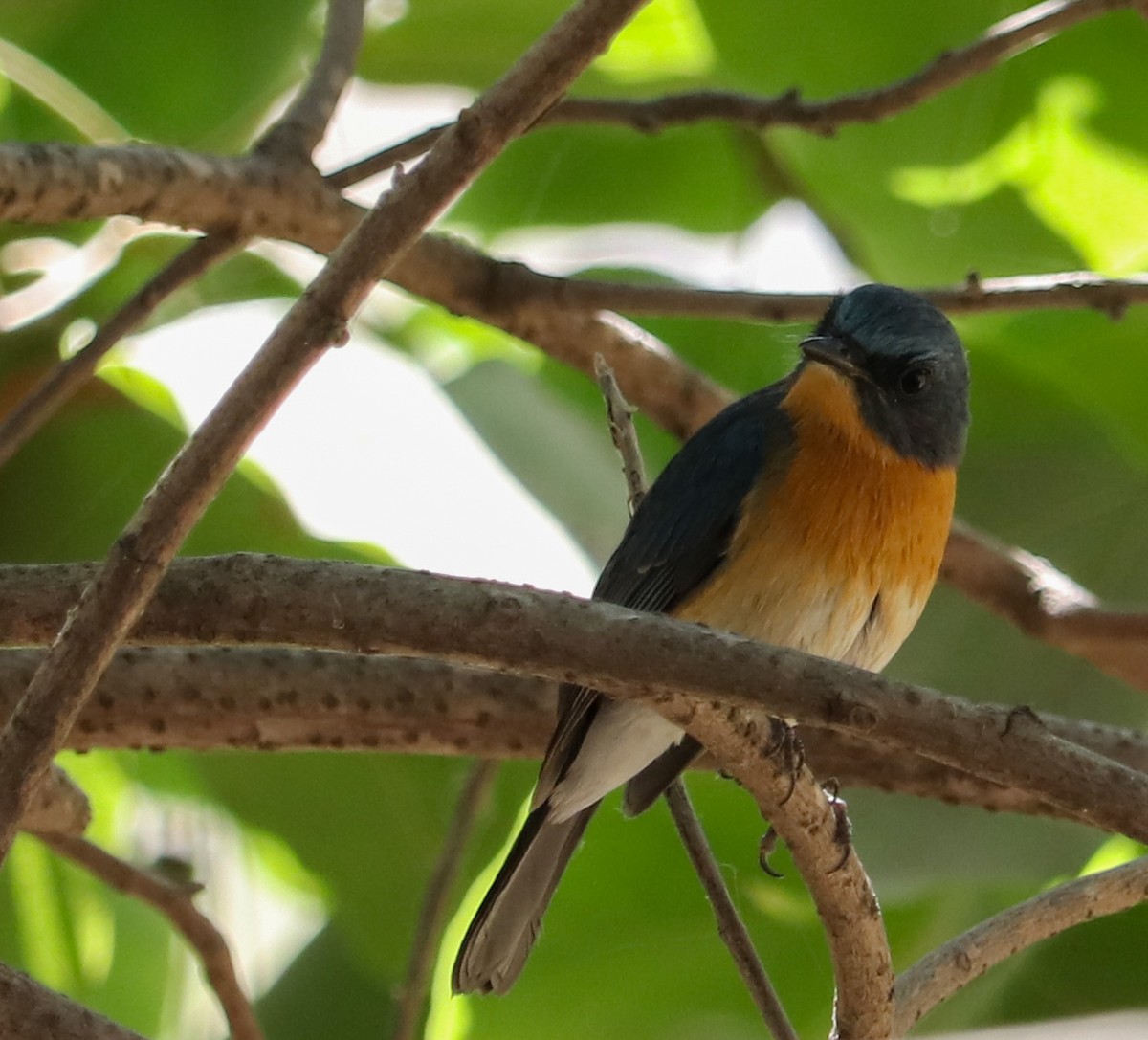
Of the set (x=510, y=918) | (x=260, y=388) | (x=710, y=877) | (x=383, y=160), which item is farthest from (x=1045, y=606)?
(x=260, y=388)

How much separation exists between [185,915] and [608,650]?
1696 millimetres

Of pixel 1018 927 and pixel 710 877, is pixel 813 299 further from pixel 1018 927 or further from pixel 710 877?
pixel 1018 927

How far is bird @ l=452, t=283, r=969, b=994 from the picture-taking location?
3.35 metres

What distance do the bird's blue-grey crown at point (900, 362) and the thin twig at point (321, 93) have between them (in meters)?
1.19

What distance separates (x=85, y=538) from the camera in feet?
12.7

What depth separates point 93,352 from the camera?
10.0 ft

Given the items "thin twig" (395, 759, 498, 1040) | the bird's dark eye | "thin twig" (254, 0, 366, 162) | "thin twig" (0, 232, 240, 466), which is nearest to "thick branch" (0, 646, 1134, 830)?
"thin twig" (395, 759, 498, 1040)

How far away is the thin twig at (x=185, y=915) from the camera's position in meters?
3.17

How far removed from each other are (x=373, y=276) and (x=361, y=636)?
0.46 metres

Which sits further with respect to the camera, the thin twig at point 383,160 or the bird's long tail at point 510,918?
the thin twig at point 383,160

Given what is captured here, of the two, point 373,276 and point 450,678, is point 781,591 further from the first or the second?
point 373,276

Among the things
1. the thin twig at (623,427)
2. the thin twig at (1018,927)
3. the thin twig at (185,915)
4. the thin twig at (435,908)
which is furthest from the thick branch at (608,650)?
the thin twig at (435,908)

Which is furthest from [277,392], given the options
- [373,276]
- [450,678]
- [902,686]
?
[450,678]

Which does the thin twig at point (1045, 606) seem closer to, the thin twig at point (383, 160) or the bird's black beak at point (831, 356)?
the bird's black beak at point (831, 356)
